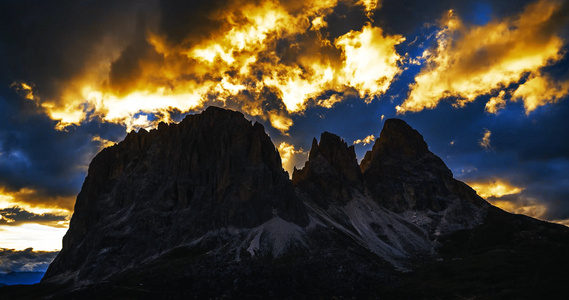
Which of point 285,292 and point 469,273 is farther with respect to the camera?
point 469,273

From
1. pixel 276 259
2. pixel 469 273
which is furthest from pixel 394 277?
pixel 276 259

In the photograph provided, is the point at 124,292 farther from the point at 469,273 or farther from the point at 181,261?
the point at 469,273

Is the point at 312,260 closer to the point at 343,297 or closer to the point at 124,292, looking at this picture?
the point at 343,297

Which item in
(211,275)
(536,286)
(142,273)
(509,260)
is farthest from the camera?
(509,260)

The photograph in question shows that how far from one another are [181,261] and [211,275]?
30423 millimetres

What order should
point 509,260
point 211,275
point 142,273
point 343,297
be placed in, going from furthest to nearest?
point 509,260
point 142,273
point 211,275
point 343,297

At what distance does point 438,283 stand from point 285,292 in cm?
7303

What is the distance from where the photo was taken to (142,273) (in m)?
183

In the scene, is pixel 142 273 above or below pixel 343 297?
above

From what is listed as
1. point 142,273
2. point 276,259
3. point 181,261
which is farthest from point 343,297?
point 142,273

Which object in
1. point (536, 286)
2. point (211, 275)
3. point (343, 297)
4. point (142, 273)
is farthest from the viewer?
point (142, 273)

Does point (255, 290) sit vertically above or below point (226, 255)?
below

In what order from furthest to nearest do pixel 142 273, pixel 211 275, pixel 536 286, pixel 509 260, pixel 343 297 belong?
pixel 509 260
pixel 142 273
pixel 211 275
pixel 343 297
pixel 536 286

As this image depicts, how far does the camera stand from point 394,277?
185 metres
